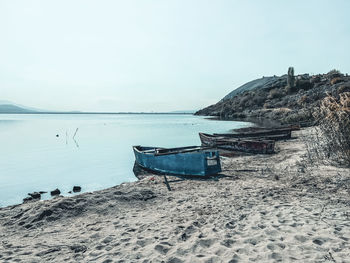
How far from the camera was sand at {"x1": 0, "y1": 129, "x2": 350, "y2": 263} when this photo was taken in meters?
4.69

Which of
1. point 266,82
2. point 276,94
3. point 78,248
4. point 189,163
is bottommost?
point 78,248

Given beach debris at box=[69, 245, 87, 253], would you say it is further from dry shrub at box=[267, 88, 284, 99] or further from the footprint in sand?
dry shrub at box=[267, 88, 284, 99]

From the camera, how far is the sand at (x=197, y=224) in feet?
15.4

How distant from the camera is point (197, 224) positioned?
6043 mm

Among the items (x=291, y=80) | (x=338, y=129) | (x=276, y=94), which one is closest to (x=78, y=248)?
(x=338, y=129)

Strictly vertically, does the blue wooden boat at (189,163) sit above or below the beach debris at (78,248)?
above

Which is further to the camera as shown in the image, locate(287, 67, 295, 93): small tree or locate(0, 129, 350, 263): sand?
locate(287, 67, 295, 93): small tree

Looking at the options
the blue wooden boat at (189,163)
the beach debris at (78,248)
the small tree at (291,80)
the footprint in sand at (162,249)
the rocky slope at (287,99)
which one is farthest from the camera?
the small tree at (291,80)

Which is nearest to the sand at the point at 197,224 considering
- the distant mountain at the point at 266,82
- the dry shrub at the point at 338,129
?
the dry shrub at the point at 338,129

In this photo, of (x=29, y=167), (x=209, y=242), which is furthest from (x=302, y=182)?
(x=29, y=167)

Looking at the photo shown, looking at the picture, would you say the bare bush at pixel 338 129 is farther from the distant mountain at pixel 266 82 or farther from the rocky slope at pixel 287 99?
the distant mountain at pixel 266 82

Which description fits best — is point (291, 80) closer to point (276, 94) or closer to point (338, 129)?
point (276, 94)

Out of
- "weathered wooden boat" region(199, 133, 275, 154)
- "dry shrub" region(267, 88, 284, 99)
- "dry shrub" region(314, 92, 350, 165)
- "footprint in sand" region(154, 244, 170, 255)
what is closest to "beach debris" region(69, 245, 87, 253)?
"footprint in sand" region(154, 244, 170, 255)

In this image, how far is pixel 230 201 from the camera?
7.59 meters
